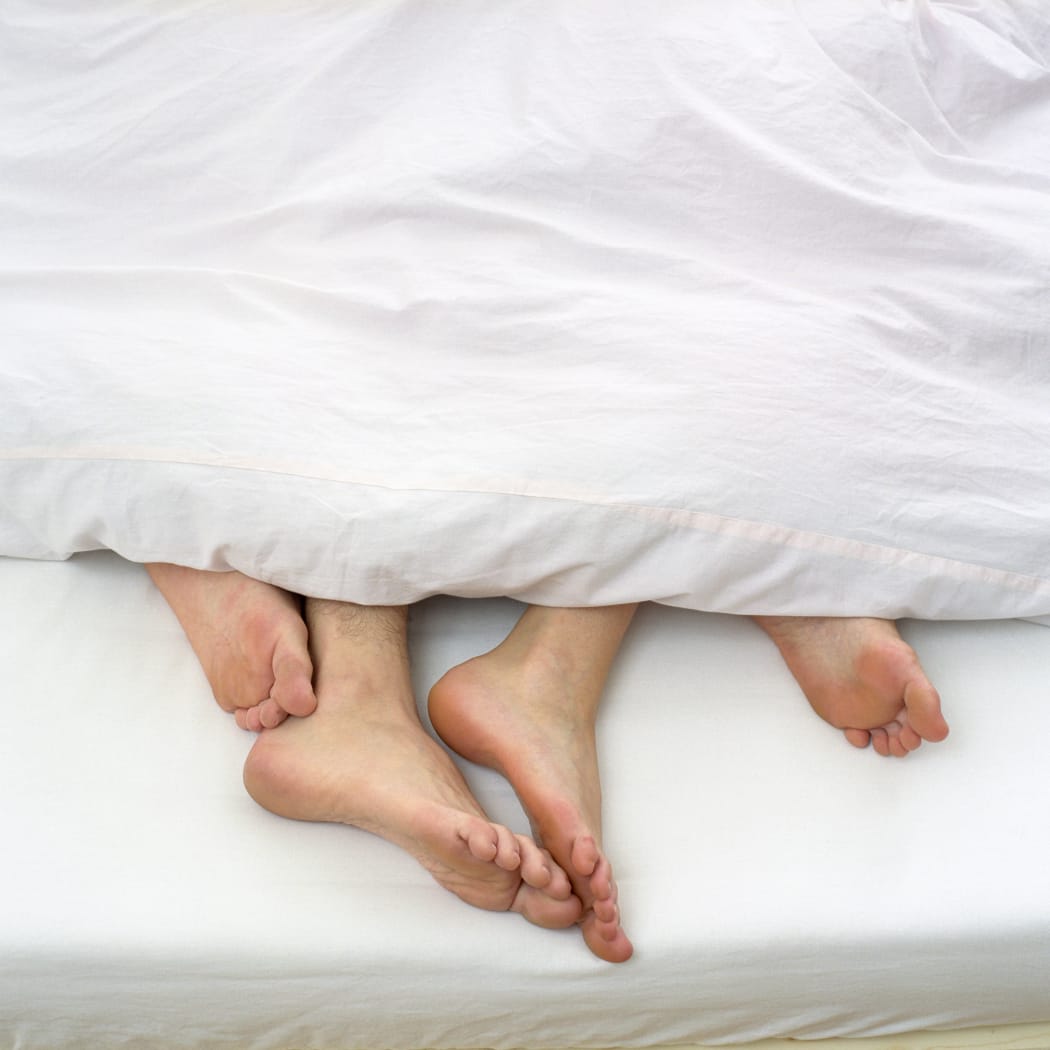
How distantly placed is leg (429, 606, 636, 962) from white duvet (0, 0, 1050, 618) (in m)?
0.06

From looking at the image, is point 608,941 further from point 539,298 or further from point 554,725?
point 539,298

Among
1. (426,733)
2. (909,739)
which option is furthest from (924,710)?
(426,733)

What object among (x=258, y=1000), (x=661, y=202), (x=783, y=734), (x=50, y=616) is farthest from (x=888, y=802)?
(x=50, y=616)

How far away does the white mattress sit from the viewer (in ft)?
2.51

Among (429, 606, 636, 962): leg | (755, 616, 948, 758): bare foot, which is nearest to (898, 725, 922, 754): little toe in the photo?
(755, 616, 948, 758): bare foot

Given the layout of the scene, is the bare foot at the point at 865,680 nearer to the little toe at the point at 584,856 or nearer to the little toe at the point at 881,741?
the little toe at the point at 881,741

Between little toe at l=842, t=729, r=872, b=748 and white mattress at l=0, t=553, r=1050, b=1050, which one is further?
little toe at l=842, t=729, r=872, b=748

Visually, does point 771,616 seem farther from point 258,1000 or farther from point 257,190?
point 257,190

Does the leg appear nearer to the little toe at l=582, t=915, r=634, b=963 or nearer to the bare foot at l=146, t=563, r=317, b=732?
the little toe at l=582, t=915, r=634, b=963

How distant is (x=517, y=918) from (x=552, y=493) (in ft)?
1.05

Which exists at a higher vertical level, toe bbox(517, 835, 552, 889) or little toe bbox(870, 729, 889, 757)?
little toe bbox(870, 729, 889, 757)

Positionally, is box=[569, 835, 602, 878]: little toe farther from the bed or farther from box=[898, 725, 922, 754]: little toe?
box=[898, 725, 922, 754]: little toe

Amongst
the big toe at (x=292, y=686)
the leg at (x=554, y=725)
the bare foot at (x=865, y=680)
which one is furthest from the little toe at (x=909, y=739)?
the big toe at (x=292, y=686)

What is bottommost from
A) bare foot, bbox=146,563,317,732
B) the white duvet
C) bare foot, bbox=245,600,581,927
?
bare foot, bbox=245,600,581,927
